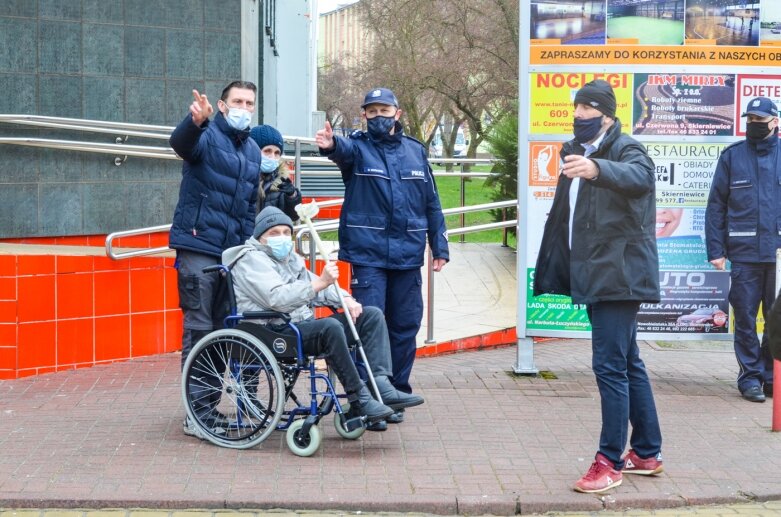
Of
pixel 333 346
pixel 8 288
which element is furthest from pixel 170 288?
pixel 333 346

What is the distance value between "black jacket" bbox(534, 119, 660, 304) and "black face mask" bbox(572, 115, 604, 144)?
0.22 feet

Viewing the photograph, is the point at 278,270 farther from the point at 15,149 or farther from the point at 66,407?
the point at 15,149

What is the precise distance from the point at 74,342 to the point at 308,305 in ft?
8.19

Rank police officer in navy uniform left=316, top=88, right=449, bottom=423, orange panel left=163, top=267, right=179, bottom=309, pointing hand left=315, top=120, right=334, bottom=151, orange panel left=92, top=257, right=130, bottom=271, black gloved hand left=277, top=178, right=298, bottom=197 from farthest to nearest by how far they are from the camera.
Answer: orange panel left=163, top=267, right=179, bottom=309, orange panel left=92, top=257, right=130, bottom=271, black gloved hand left=277, top=178, right=298, bottom=197, police officer in navy uniform left=316, top=88, right=449, bottom=423, pointing hand left=315, top=120, right=334, bottom=151

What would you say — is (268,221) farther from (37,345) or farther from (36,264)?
(37,345)

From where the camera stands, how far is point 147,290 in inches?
329

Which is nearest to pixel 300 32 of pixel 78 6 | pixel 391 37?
pixel 391 37

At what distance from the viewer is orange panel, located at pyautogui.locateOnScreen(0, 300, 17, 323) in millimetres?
7762

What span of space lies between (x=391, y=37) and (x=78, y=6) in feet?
93.7

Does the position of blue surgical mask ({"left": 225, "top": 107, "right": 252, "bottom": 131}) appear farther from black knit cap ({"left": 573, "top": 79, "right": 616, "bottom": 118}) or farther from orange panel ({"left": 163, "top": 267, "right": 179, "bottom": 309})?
orange panel ({"left": 163, "top": 267, "right": 179, "bottom": 309})

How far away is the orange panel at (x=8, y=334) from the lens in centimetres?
778

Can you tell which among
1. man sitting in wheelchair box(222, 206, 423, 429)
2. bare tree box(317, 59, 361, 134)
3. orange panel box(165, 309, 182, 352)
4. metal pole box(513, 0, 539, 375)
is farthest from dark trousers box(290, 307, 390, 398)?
bare tree box(317, 59, 361, 134)

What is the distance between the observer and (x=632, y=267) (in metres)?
5.40

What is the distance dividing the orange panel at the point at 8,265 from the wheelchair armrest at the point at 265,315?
2.46 m
